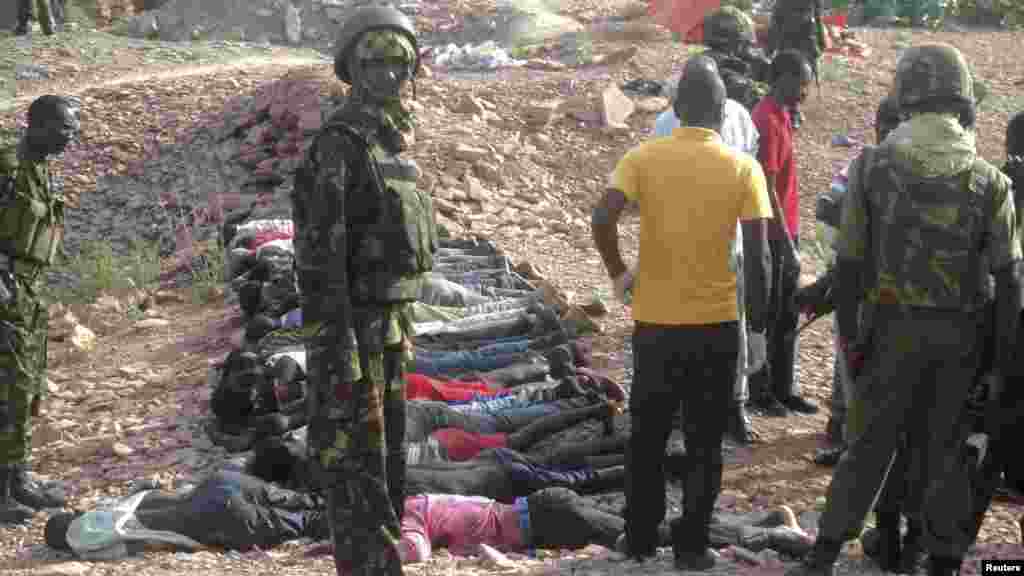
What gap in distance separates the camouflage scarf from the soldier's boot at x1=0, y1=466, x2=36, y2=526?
12.4 ft

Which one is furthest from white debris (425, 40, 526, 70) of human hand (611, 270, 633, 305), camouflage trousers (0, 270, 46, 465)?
human hand (611, 270, 633, 305)

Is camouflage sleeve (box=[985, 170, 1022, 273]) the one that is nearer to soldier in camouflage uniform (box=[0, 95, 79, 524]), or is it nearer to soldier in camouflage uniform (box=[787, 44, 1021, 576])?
soldier in camouflage uniform (box=[787, 44, 1021, 576])

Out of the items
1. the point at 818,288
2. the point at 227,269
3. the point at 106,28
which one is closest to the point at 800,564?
the point at 818,288

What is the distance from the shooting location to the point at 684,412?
170 inches

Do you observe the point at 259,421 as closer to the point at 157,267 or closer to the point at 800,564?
the point at 800,564

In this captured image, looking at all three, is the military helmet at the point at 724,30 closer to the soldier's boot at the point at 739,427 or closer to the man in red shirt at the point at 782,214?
the man in red shirt at the point at 782,214

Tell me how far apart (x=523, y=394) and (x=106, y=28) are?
1518cm

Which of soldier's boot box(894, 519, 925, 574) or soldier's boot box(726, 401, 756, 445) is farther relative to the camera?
soldier's boot box(726, 401, 756, 445)

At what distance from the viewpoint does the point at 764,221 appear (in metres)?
4.27

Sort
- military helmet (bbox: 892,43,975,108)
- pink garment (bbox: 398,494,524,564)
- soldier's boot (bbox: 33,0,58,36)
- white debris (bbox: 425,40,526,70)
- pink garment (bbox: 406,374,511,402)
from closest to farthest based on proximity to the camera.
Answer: military helmet (bbox: 892,43,975,108)
pink garment (bbox: 398,494,524,564)
pink garment (bbox: 406,374,511,402)
white debris (bbox: 425,40,526,70)
soldier's boot (bbox: 33,0,58,36)

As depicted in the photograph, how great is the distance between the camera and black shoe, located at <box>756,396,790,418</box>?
645cm

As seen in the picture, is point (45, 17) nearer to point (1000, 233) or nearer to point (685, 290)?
point (685, 290)

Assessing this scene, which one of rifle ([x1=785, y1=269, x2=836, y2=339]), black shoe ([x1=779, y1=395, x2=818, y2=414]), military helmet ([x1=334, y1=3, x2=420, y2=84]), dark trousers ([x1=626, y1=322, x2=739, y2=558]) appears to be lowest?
A: black shoe ([x1=779, y1=395, x2=818, y2=414])

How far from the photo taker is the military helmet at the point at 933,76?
4.03 meters
